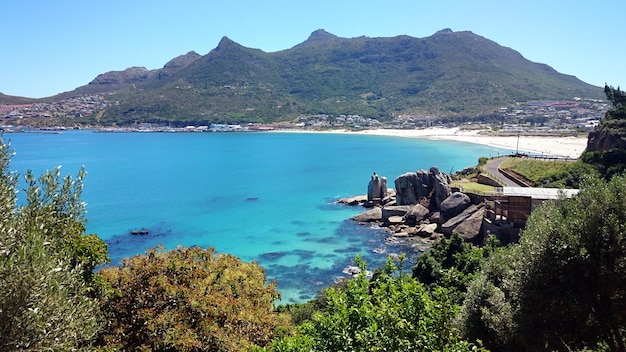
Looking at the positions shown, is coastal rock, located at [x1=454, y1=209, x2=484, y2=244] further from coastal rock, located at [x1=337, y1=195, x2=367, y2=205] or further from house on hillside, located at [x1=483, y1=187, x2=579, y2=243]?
coastal rock, located at [x1=337, y1=195, x2=367, y2=205]

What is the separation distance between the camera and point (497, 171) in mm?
54438

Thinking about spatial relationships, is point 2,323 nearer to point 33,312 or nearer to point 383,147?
point 33,312

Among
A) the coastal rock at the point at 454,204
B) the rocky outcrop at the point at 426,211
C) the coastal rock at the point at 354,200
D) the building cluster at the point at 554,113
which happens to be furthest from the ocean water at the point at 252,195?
the building cluster at the point at 554,113

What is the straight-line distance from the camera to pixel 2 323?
282 inches

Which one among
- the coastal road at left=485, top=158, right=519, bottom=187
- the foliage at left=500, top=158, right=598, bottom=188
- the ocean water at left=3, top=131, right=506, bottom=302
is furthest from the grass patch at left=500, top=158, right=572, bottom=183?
the ocean water at left=3, top=131, right=506, bottom=302

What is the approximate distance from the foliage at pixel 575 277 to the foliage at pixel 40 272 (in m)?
12.2

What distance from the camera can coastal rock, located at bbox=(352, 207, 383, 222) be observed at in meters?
51.6

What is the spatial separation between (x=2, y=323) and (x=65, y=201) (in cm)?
400

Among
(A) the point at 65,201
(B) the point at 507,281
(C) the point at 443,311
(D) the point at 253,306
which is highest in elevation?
(A) the point at 65,201

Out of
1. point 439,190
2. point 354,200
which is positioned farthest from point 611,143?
point 354,200

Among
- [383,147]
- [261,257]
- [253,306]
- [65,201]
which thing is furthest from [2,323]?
[383,147]

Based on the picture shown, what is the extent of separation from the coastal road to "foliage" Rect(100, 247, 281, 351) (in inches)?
1616

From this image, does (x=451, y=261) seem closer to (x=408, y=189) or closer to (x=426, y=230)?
(x=426, y=230)

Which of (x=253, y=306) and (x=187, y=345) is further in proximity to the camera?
Answer: (x=253, y=306)
